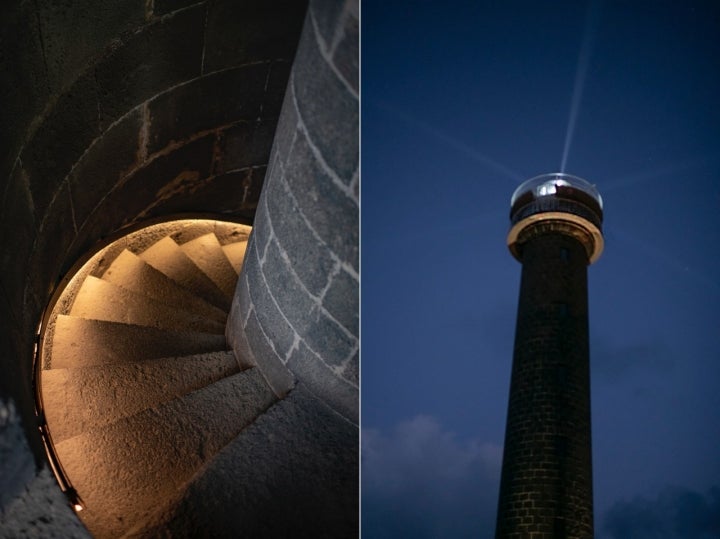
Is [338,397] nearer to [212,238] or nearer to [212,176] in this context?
[212,176]

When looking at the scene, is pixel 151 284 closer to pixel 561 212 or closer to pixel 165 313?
pixel 165 313

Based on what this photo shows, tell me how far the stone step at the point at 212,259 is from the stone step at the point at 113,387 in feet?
8.36

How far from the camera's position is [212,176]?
586cm

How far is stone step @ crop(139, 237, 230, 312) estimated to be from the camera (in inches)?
242

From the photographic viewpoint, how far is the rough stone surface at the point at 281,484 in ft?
8.03

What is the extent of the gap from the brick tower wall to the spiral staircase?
6.50 metres

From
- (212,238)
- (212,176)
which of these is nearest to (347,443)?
(212,176)

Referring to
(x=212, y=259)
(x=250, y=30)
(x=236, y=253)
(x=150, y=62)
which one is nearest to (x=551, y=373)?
(x=236, y=253)

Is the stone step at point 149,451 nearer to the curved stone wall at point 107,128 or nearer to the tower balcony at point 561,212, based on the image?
the curved stone wall at point 107,128

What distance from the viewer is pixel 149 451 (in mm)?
3053

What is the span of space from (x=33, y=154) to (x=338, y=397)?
1.97m

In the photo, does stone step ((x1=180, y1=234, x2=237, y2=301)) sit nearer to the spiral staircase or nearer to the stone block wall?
the spiral staircase

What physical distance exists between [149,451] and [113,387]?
0.76 m

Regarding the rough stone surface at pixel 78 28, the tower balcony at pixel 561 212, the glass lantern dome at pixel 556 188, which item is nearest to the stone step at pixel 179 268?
the rough stone surface at pixel 78 28
